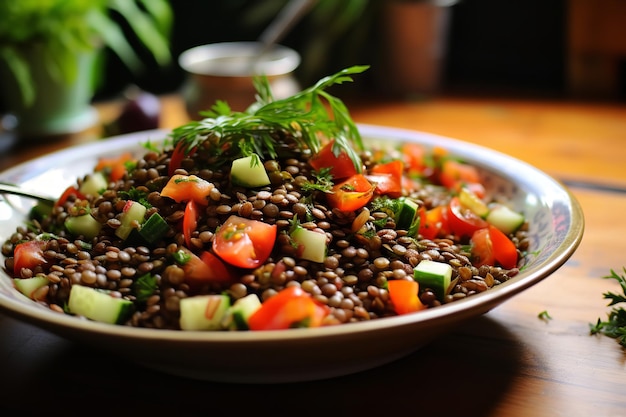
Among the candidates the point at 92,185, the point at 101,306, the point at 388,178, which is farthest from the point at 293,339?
the point at 92,185

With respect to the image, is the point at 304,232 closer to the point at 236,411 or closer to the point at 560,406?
the point at 236,411

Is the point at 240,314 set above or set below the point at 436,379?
above

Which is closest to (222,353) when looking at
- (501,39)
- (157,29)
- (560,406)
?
(560,406)

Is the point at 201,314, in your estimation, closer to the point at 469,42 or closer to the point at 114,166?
the point at 114,166

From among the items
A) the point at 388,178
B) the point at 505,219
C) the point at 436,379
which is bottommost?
the point at 436,379

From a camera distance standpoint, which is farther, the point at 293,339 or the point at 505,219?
the point at 505,219

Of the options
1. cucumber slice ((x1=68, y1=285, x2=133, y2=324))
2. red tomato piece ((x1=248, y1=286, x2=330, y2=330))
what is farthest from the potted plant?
red tomato piece ((x1=248, y1=286, x2=330, y2=330))

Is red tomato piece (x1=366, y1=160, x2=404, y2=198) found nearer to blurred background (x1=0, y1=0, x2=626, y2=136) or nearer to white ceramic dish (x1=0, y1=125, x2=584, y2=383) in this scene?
white ceramic dish (x1=0, y1=125, x2=584, y2=383)
